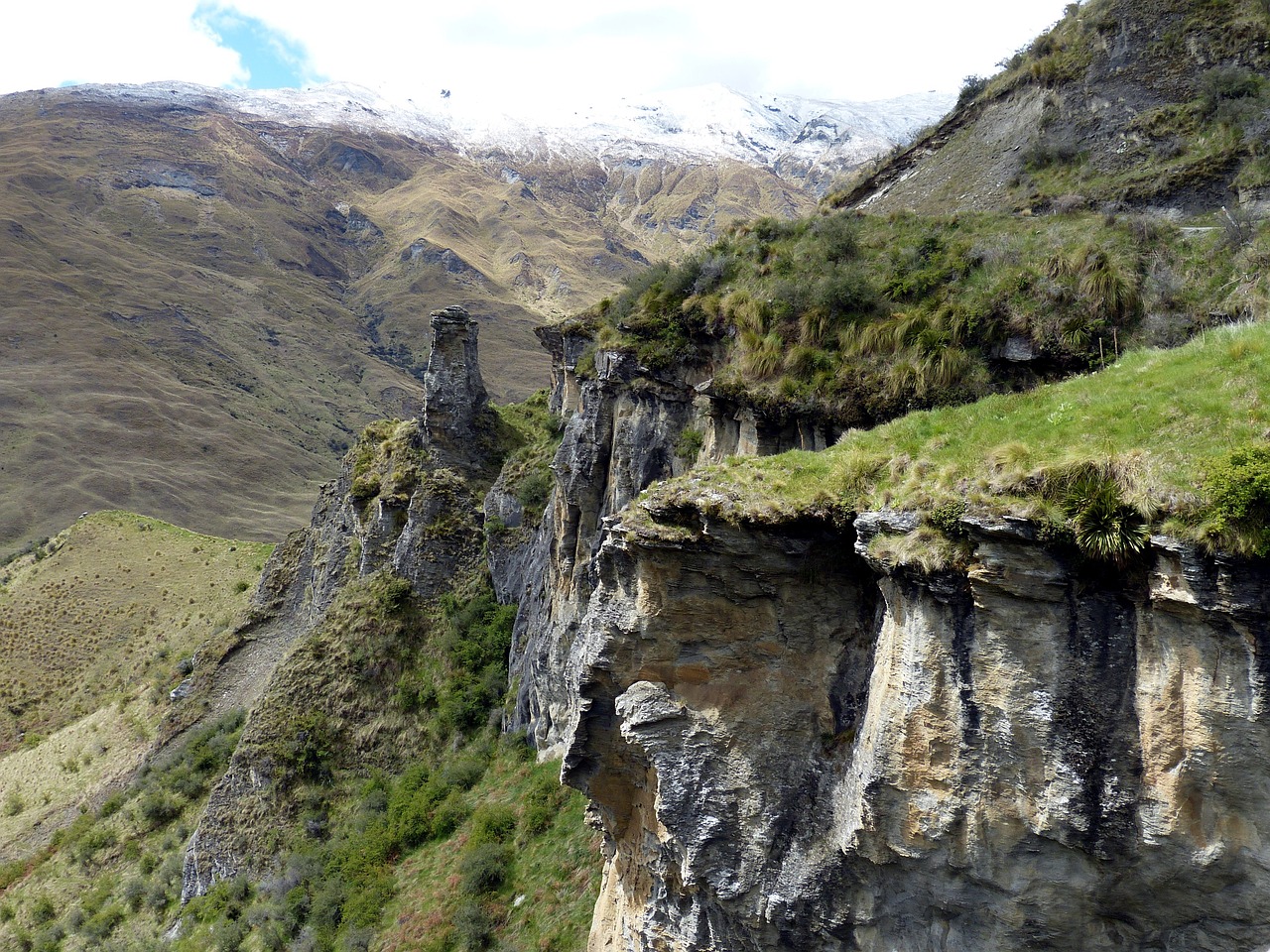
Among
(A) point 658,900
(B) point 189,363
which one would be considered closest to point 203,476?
(B) point 189,363

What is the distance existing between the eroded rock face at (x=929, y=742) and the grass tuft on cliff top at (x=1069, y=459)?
0.45m

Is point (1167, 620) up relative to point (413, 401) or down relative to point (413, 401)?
down

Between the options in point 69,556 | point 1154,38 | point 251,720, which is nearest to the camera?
point 1154,38

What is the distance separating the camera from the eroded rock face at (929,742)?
7.08m

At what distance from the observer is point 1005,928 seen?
863 centimetres

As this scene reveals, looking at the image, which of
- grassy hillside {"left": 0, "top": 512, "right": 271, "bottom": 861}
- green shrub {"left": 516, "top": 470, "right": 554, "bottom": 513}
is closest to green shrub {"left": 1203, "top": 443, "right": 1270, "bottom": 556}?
green shrub {"left": 516, "top": 470, "right": 554, "bottom": 513}

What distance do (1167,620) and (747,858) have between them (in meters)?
6.63

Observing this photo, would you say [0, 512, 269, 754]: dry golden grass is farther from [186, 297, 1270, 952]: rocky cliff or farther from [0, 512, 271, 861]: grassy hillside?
[186, 297, 1270, 952]: rocky cliff

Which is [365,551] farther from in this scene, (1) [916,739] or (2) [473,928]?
(1) [916,739]

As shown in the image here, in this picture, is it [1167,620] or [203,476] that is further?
[203,476]

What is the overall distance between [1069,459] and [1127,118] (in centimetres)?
1889

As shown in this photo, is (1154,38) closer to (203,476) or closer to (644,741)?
(644,741)

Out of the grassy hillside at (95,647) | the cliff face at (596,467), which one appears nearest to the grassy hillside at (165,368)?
the grassy hillside at (95,647)

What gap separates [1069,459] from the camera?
7660mm
